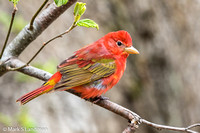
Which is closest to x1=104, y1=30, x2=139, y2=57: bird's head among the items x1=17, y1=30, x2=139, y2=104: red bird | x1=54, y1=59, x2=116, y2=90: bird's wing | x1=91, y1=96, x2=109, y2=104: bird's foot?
x1=17, y1=30, x2=139, y2=104: red bird

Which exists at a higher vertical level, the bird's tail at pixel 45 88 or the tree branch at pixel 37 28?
the tree branch at pixel 37 28

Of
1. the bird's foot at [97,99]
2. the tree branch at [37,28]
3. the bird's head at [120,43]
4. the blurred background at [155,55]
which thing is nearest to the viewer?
the tree branch at [37,28]

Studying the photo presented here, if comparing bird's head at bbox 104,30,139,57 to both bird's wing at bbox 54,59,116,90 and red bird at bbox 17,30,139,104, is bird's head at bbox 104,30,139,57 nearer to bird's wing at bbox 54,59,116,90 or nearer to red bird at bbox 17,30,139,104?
red bird at bbox 17,30,139,104

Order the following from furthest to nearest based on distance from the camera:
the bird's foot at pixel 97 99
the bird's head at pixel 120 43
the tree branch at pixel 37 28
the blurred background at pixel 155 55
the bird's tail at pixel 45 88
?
the blurred background at pixel 155 55, the bird's head at pixel 120 43, the bird's foot at pixel 97 99, the bird's tail at pixel 45 88, the tree branch at pixel 37 28

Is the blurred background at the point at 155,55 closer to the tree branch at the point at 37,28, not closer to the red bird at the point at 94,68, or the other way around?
the red bird at the point at 94,68

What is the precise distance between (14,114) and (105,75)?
166 centimetres

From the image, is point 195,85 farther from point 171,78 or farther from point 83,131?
point 83,131

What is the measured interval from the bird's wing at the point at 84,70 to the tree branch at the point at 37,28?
546 mm

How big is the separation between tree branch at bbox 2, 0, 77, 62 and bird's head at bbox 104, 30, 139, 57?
1.14 metres

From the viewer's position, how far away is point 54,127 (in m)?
4.43

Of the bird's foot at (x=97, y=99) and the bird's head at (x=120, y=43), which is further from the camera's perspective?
the bird's head at (x=120, y=43)

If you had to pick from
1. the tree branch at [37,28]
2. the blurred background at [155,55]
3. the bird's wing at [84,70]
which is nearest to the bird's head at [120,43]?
the bird's wing at [84,70]

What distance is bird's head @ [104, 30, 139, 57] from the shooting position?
3.23m

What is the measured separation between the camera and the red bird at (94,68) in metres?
2.75
